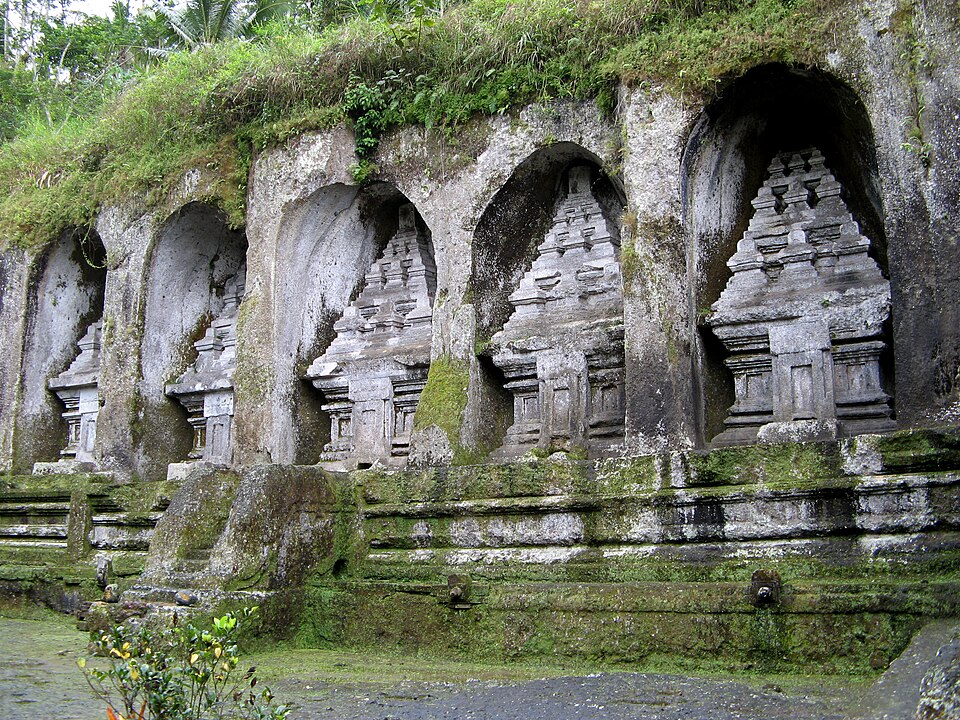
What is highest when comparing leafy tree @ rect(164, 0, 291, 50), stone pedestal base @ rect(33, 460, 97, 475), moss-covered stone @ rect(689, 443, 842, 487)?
leafy tree @ rect(164, 0, 291, 50)

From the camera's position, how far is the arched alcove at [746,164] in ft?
25.1

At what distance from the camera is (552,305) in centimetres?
911

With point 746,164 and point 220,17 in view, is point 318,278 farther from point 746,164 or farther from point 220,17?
point 220,17

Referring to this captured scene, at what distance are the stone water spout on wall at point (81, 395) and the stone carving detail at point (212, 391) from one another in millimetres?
1314

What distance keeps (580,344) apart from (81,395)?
6641 millimetres

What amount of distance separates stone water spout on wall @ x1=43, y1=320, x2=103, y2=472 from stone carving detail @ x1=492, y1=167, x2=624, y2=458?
5.59m

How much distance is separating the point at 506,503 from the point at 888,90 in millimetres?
3906

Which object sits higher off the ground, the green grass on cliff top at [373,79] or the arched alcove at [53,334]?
the green grass on cliff top at [373,79]

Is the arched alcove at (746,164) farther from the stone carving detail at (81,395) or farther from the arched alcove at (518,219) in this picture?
the stone carving detail at (81,395)

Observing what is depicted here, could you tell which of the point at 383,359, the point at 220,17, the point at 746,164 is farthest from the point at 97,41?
the point at 746,164


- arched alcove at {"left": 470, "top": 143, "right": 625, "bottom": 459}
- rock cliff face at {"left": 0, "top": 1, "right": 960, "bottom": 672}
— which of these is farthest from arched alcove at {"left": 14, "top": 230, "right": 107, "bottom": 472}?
arched alcove at {"left": 470, "top": 143, "right": 625, "bottom": 459}

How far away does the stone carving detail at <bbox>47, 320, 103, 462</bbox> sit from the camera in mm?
11914

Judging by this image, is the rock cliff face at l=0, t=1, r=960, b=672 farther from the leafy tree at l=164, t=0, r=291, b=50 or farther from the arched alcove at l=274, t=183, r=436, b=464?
the leafy tree at l=164, t=0, r=291, b=50

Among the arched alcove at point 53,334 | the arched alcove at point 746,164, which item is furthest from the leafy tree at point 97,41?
the arched alcove at point 746,164
